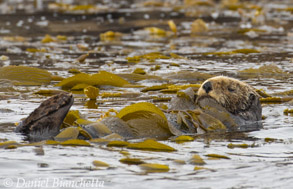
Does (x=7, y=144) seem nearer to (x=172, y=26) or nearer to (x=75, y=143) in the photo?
(x=75, y=143)

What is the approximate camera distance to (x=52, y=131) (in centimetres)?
421

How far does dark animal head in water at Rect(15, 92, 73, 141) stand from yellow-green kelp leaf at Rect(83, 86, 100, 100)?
1653 millimetres

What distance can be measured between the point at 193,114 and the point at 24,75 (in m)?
3.00

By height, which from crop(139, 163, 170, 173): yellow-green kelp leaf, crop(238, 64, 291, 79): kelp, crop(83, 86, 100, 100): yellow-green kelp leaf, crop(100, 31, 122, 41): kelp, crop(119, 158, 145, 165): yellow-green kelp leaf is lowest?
crop(139, 163, 170, 173): yellow-green kelp leaf

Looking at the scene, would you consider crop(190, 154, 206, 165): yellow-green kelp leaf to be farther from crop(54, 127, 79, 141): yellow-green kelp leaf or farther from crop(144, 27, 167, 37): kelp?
crop(144, 27, 167, 37): kelp

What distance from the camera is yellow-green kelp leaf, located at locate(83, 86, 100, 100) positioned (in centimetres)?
588

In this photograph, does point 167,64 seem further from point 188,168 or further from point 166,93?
point 188,168

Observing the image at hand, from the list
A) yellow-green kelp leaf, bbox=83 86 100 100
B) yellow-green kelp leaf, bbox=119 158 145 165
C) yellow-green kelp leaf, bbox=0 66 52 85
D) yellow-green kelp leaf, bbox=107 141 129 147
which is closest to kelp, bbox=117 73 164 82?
yellow-green kelp leaf, bbox=0 66 52 85

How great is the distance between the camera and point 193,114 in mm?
4703

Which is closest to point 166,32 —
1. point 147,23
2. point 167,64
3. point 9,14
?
point 147,23

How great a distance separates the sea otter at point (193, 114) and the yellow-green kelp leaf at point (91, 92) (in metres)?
1.16

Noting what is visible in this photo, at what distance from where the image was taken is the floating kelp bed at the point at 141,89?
3.50 metres

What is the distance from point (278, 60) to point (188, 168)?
5810 millimetres

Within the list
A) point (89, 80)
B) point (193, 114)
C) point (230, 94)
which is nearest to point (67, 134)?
point (193, 114)
